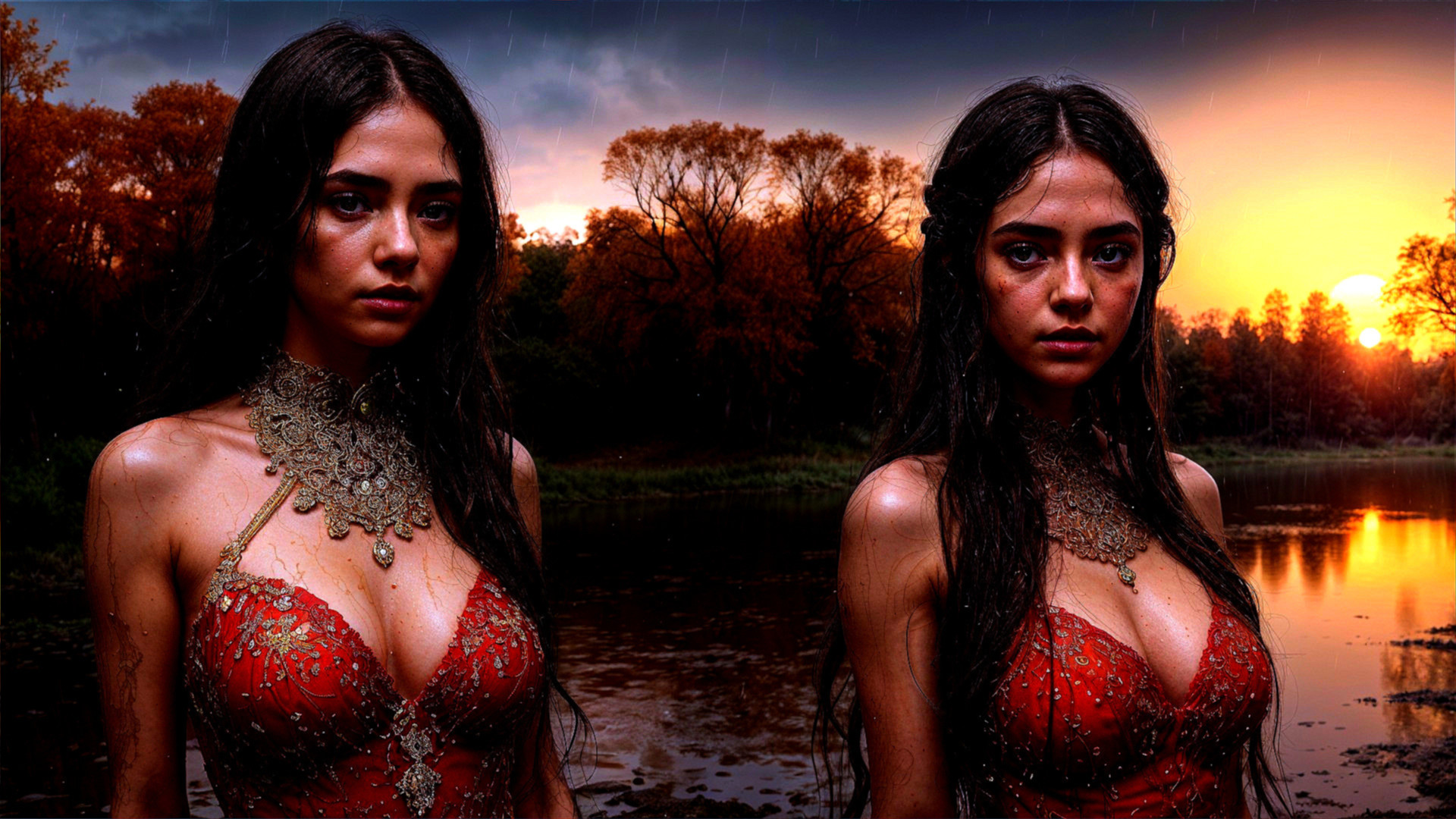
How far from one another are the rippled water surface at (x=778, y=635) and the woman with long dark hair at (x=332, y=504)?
181cm

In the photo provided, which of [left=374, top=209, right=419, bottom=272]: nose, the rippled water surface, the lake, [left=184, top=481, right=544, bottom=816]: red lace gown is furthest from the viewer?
the rippled water surface

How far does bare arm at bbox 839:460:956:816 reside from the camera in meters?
2.25

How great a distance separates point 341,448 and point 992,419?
1407mm

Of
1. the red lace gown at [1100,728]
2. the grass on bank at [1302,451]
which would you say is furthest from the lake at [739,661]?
the grass on bank at [1302,451]

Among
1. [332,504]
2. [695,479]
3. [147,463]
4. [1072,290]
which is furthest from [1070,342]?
[695,479]

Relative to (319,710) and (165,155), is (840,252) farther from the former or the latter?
(319,710)

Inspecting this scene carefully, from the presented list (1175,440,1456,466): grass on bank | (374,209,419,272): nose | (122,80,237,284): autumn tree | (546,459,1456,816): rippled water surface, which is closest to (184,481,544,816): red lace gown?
(374,209,419,272): nose

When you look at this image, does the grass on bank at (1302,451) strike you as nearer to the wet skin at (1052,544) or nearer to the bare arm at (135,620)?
the wet skin at (1052,544)

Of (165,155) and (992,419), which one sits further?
(165,155)

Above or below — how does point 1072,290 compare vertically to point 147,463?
above

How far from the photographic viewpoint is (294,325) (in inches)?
96.2

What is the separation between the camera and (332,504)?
2.35 meters

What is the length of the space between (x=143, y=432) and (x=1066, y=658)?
6.11 feet

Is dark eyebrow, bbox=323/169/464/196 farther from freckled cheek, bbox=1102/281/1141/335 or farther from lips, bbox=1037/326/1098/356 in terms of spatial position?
freckled cheek, bbox=1102/281/1141/335
